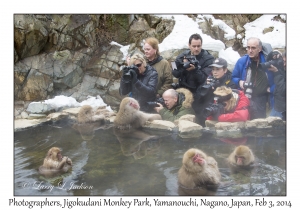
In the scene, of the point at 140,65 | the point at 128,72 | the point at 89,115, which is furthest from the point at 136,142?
the point at 140,65

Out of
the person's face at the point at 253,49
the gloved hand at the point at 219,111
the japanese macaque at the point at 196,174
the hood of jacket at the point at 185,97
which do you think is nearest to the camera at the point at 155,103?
the hood of jacket at the point at 185,97

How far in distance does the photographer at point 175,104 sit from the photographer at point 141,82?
0.24 metres

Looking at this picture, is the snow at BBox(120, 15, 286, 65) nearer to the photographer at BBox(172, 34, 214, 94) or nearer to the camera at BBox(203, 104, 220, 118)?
the photographer at BBox(172, 34, 214, 94)

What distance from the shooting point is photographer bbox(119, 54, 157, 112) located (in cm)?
585

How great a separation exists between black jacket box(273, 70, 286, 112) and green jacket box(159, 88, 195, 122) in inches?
53.5

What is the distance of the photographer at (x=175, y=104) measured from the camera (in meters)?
5.93

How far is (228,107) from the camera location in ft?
18.5

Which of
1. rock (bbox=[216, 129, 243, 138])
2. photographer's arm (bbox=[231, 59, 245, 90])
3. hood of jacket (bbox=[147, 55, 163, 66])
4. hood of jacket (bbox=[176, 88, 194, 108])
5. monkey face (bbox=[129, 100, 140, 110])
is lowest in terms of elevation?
rock (bbox=[216, 129, 243, 138])

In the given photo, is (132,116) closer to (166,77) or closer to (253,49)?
(166,77)

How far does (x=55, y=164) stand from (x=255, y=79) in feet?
11.2

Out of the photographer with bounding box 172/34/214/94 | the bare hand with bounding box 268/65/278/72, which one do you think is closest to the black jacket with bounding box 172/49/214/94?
the photographer with bounding box 172/34/214/94

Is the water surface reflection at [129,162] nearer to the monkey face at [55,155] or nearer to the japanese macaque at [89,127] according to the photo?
the japanese macaque at [89,127]
